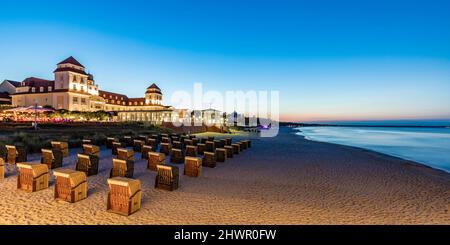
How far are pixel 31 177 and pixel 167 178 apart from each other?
10.8 feet

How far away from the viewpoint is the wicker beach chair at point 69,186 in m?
5.35

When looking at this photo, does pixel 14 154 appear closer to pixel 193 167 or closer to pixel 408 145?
pixel 193 167

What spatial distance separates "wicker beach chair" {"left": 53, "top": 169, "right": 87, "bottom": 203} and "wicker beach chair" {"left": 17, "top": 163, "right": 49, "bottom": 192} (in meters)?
0.97

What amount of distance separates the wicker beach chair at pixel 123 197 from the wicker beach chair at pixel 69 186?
40.6 inches

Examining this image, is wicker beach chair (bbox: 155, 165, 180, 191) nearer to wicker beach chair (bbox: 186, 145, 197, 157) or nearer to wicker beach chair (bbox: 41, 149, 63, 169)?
wicker beach chair (bbox: 41, 149, 63, 169)

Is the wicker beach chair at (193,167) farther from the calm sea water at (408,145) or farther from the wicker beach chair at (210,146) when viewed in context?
the calm sea water at (408,145)

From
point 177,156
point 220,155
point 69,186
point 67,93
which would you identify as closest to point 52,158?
point 69,186

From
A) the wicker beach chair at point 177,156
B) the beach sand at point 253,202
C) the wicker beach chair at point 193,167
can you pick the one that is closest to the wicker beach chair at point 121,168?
the beach sand at point 253,202

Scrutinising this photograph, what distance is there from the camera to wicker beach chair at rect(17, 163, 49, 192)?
598 cm

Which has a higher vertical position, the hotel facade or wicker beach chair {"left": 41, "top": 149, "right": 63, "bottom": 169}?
the hotel facade

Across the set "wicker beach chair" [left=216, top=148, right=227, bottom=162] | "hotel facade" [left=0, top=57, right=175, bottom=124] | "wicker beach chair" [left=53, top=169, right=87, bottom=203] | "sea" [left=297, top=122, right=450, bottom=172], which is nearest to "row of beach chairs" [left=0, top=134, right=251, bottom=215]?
"wicker beach chair" [left=53, top=169, right=87, bottom=203]
